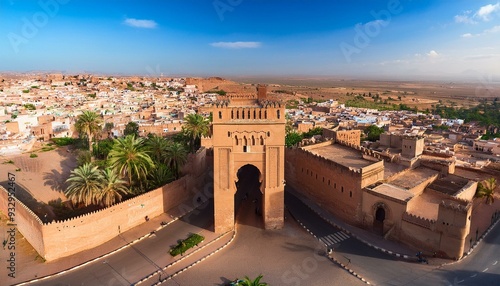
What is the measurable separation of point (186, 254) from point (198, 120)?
56.3 feet

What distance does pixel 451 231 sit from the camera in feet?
52.8

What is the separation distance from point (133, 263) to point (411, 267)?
13407mm

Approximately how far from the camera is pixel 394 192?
19.1 meters

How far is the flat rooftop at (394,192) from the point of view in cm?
1827

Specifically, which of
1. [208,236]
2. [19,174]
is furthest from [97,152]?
[208,236]

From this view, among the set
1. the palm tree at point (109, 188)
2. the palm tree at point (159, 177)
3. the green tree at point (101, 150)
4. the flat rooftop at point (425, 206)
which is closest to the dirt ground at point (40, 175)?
the green tree at point (101, 150)

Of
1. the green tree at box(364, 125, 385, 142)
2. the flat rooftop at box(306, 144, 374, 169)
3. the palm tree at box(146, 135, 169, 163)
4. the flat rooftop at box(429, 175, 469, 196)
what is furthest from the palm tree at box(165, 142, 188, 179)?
the green tree at box(364, 125, 385, 142)

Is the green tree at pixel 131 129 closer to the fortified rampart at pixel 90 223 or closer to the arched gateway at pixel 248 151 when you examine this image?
the fortified rampart at pixel 90 223

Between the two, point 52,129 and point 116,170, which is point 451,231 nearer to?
point 116,170

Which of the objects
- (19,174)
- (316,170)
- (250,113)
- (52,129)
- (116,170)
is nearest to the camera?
(250,113)

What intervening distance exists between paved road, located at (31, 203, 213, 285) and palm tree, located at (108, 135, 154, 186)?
4639 mm

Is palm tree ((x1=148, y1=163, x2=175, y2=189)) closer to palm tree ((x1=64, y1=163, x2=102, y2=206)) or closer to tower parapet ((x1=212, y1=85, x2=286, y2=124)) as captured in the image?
palm tree ((x1=64, y1=163, x2=102, y2=206))

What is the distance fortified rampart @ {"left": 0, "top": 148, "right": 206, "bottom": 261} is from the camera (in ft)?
53.4

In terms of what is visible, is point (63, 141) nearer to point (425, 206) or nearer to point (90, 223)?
point (90, 223)
